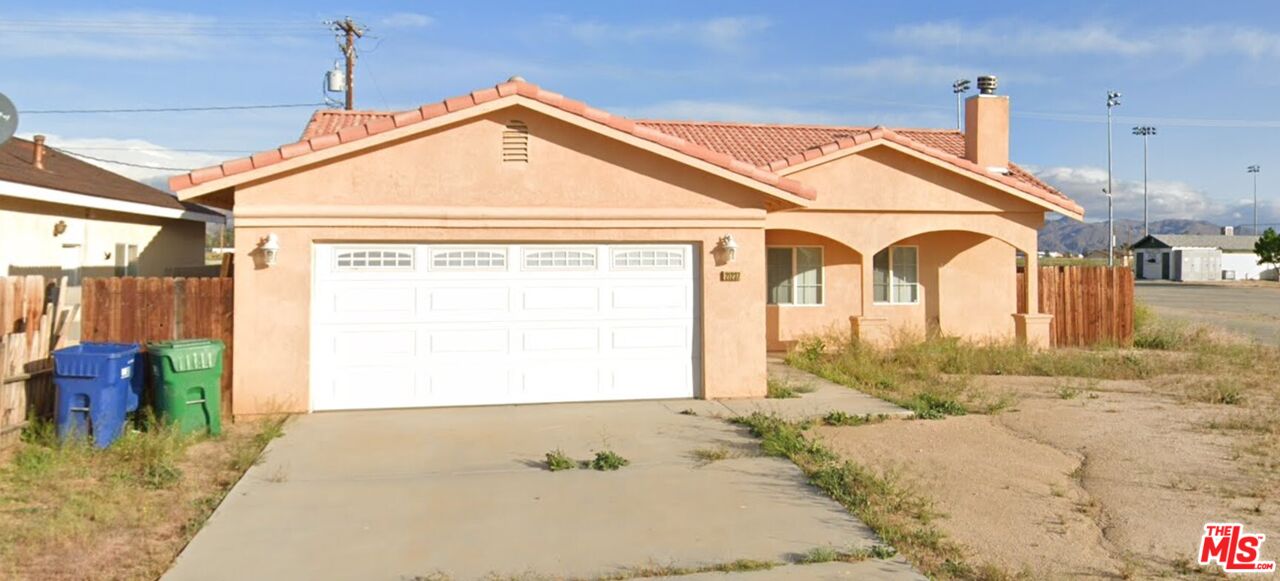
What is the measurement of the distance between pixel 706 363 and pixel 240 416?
5.56 metres

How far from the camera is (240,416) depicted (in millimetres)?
10703

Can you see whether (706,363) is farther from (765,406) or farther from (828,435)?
(828,435)

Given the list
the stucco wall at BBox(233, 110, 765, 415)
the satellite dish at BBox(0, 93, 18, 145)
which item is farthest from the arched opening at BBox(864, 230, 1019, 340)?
the satellite dish at BBox(0, 93, 18, 145)

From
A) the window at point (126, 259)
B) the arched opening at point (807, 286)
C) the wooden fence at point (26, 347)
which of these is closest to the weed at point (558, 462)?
the wooden fence at point (26, 347)

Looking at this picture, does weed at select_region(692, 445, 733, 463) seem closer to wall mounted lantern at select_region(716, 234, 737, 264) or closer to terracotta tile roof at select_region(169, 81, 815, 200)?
wall mounted lantern at select_region(716, 234, 737, 264)

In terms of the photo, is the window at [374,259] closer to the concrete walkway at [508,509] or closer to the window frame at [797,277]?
the concrete walkway at [508,509]

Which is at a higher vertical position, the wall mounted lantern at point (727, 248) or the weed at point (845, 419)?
the wall mounted lantern at point (727, 248)

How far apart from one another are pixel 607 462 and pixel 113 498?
391cm

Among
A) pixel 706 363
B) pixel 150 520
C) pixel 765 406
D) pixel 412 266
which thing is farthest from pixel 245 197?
pixel 765 406

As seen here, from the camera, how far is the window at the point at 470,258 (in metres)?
11.2

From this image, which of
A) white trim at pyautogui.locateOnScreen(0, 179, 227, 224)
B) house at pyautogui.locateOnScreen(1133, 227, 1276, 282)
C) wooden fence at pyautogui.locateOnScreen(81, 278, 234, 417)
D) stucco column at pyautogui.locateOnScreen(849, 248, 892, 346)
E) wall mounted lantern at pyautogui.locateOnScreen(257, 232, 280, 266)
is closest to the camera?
wooden fence at pyautogui.locateOnScreen(81, 278, 234, 417)

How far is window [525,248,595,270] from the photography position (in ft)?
37.6

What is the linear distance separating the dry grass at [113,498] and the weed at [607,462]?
9.96 ft

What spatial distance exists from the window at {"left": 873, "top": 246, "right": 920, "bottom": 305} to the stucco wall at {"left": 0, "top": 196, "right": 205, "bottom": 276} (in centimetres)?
1319
